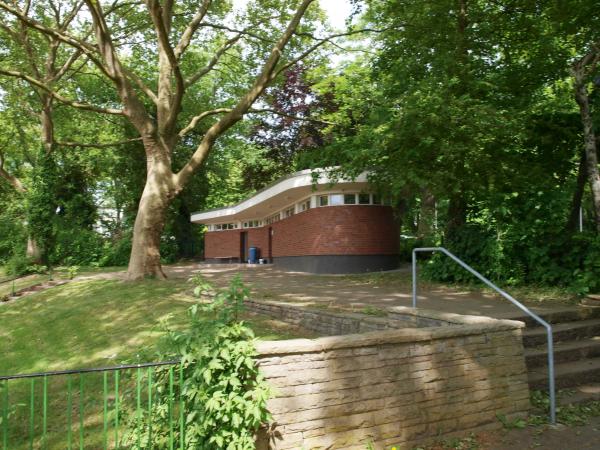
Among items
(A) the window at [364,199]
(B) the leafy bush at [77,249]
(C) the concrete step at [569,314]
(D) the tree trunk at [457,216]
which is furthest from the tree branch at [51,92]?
(B) the leafy bush at [77,249]

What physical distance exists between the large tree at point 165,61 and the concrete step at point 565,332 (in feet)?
33.4

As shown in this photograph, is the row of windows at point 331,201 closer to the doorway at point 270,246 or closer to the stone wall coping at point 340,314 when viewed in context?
the doorway at point 270,246

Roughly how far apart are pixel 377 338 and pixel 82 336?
24.0 ft

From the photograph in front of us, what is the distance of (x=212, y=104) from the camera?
29.2 meters

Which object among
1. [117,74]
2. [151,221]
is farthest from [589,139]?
[117,74]

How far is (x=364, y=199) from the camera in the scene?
1797 cm

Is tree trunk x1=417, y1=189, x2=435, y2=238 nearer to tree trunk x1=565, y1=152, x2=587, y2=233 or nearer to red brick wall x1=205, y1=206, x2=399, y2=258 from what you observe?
red brick wall x1=205, y1=206, x2=399, y2=258

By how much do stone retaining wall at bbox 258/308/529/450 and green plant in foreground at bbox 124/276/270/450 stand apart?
225mm

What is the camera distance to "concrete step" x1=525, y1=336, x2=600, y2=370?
5480 mm

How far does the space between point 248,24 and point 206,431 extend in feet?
51.4

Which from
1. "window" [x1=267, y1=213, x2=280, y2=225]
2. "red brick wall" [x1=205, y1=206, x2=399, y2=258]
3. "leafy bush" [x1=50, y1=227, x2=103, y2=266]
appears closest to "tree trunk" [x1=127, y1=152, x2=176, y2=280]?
"red brick wall" [x1=205, y1=206, x2=399, y2=258]

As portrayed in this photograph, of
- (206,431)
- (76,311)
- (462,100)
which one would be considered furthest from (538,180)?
(76,311)

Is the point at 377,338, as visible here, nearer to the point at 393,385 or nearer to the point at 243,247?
the point at 393,385

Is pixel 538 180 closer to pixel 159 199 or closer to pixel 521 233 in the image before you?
pixel 521 233
